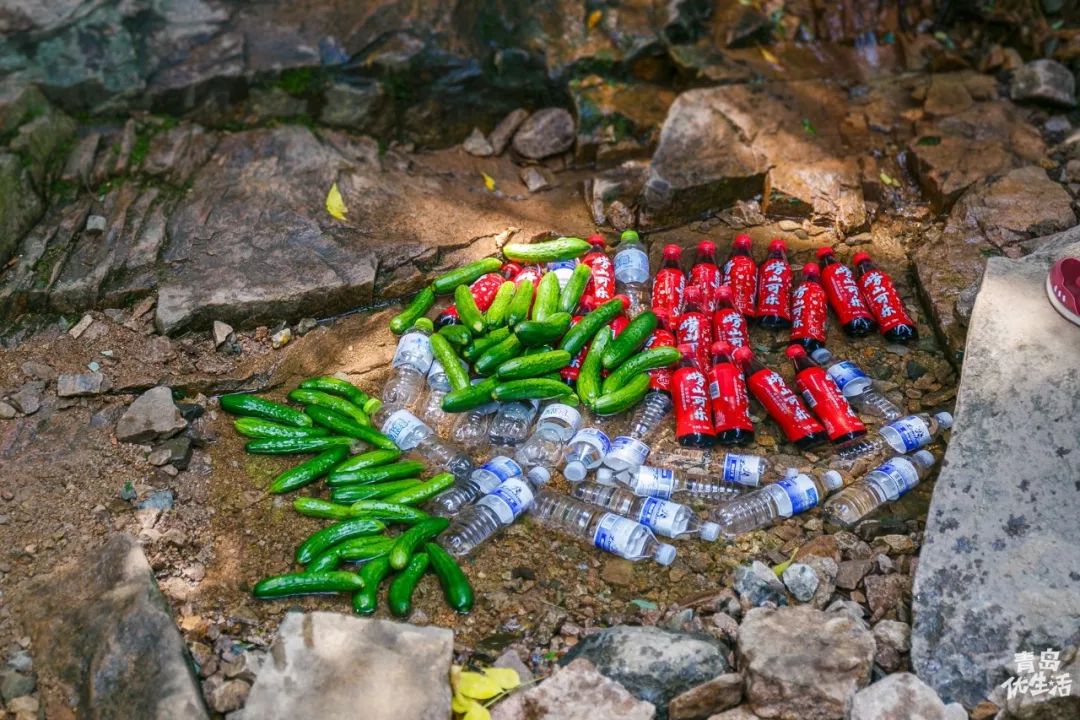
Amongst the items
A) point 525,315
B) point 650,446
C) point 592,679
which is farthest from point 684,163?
point 592,679

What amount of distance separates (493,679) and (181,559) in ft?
5.47

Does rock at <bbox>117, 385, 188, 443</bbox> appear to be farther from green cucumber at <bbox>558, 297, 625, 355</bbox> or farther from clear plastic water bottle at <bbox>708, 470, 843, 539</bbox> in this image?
clear plastic water bottle at <bbox>708, 470, 843, 539</bbox>

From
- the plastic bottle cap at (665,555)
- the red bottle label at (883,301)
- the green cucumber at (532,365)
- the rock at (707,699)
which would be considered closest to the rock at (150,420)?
the green cucumber at (532,365)

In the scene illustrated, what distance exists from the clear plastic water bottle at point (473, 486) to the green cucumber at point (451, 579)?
0.34 meters

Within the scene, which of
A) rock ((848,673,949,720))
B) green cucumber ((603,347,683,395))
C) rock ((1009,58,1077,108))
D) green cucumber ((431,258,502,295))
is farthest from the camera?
rock ((1009,58,1077,108))

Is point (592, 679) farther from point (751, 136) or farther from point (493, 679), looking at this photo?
point (751, 136)

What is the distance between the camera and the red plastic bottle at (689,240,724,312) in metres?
5.86

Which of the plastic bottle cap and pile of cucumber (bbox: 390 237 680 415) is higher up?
pile of cucumber (bbox: 390 237 680 415)

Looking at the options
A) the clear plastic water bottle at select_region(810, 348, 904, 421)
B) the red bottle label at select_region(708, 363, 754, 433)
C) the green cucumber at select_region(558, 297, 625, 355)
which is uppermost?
the green cucumber at select_region(558, 297, 625, 355)

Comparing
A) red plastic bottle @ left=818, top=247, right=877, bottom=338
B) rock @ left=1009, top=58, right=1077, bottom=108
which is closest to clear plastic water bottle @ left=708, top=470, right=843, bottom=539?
red plastic bottle @ left=818, top=247, right=877, bottom=338

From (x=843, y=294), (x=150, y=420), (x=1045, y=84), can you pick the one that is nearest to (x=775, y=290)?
(x=843, y=294)

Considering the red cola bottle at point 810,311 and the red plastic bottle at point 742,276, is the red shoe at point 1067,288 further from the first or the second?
the red plastic bottle at point 742,276

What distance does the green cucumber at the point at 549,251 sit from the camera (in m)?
6.12

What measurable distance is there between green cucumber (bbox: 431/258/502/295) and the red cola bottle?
1888 millimetres
